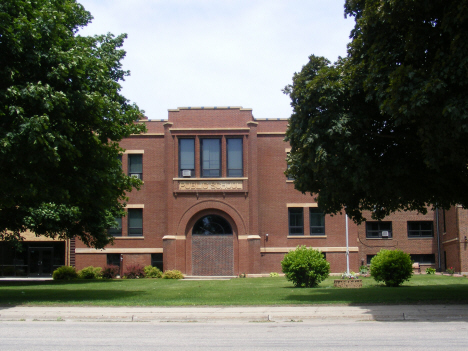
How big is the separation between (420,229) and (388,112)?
105 ft

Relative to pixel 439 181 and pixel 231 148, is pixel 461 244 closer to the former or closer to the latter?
pixel 231 148

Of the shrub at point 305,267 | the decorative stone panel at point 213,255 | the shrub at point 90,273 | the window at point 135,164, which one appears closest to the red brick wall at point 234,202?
the decorative stone panel at point 213,255

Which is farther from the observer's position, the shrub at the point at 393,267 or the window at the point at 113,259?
the window at the point at 113,259

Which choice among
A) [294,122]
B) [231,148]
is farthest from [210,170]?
[294,122]

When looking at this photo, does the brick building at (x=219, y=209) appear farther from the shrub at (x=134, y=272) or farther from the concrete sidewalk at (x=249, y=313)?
the concrete sidewalk at (x=249, y=313)

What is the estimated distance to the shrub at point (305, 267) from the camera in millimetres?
23672

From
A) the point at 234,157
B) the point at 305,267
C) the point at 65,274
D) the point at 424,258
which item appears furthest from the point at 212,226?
the point at 424,258

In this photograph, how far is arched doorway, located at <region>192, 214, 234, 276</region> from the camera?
3819 cm

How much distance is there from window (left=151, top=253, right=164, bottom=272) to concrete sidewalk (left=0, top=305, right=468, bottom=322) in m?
24.5

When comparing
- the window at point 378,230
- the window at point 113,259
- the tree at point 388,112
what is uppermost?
the tree at point 388,112

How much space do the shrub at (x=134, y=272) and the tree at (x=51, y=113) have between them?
1866 cm

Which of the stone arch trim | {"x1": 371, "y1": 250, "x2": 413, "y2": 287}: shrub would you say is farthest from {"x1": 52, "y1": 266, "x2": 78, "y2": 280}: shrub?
{"x1": 371, "y1": 250, "x2": 413, "y2": 287}: shrub

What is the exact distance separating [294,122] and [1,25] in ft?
30.8

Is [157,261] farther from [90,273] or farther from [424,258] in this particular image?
[424,258]
